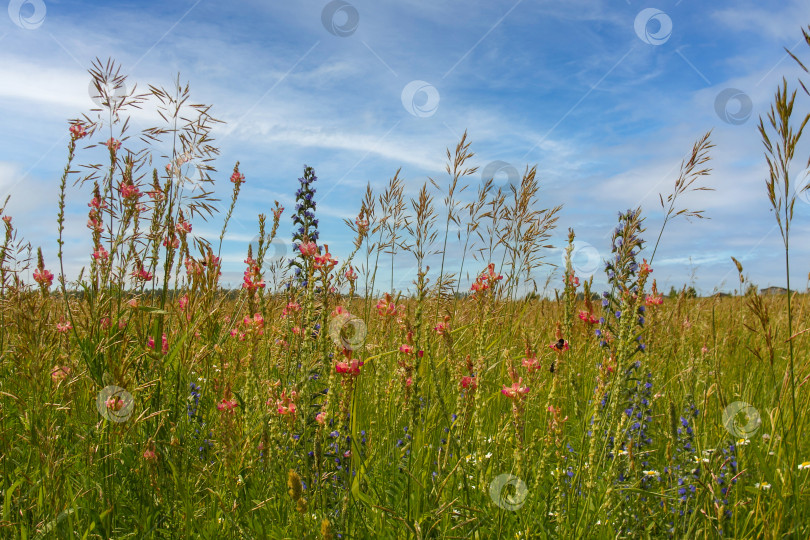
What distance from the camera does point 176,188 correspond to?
2236 mm

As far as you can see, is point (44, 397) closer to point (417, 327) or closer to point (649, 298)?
point (417, 327)

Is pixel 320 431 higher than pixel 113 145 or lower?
lower

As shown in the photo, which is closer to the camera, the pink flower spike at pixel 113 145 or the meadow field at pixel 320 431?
the meadow field at pixel 320 431

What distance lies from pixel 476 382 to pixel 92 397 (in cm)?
161

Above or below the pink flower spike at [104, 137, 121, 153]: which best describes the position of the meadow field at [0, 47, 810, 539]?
below

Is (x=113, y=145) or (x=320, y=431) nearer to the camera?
(x=320, y=431)

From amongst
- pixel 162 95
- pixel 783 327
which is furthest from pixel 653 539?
pixel 783 327

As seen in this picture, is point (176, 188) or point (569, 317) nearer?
point (176, 188)

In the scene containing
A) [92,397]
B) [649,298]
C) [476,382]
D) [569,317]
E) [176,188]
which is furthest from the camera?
[649,298]

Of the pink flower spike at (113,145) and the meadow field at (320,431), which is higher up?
the pink flower spike at (113,145)

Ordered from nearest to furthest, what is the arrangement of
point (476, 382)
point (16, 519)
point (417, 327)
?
point (417, 327) → point (476, 382) → point (16, 519)

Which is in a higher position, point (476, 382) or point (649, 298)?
point (649, 298)

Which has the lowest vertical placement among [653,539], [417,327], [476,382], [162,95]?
[653,539]

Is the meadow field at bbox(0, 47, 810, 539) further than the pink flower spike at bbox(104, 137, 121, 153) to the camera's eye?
No
